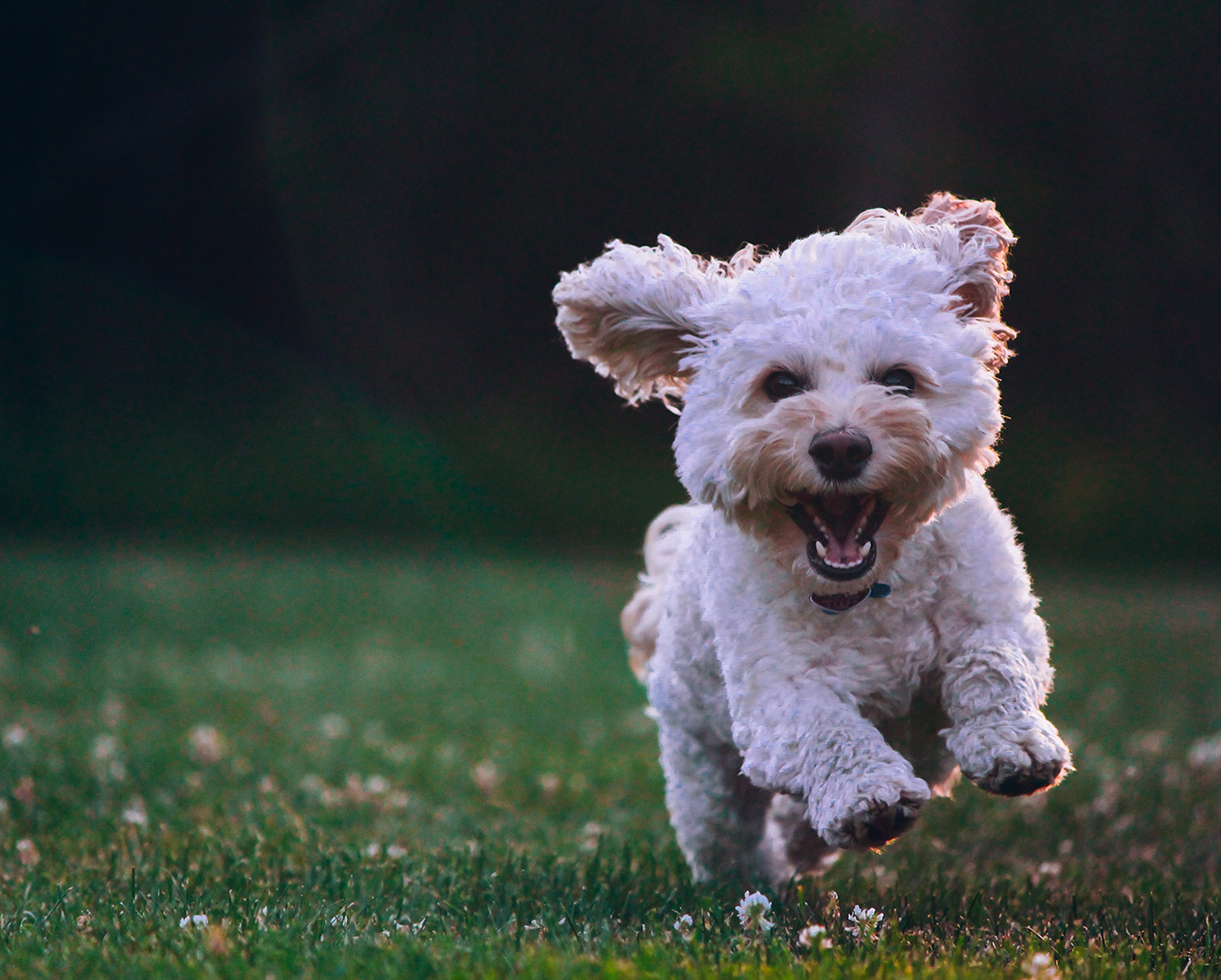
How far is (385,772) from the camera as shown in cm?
578

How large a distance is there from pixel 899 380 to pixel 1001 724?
80 cm

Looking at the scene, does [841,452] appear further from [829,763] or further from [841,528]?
[829,763]

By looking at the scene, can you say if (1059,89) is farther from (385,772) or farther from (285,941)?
(285,941)

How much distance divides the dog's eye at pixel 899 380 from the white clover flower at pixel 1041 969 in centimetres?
123

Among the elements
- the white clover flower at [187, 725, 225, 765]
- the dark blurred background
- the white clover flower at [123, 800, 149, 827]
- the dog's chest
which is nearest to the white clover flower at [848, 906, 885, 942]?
the dog's chest

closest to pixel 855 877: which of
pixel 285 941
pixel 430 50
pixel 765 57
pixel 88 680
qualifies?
pixel 285 941

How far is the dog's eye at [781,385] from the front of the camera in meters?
3.06

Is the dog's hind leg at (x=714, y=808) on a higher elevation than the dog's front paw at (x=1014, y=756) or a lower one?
lower

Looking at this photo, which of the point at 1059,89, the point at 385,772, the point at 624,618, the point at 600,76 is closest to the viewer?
the point at 624,618

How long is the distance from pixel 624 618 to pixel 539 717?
9.53 feet

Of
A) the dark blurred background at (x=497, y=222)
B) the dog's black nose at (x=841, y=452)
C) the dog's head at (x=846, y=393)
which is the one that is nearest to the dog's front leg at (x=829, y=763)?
the dog's head at (x=846, y=393)

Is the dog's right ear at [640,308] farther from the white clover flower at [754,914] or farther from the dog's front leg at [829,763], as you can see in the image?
the white clover flower at [754,914]

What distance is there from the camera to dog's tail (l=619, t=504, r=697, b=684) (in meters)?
4.24

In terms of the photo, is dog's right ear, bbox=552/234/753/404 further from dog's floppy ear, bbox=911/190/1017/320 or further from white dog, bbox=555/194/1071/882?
dog's floppy ear, bbox=911/190/1017/320
